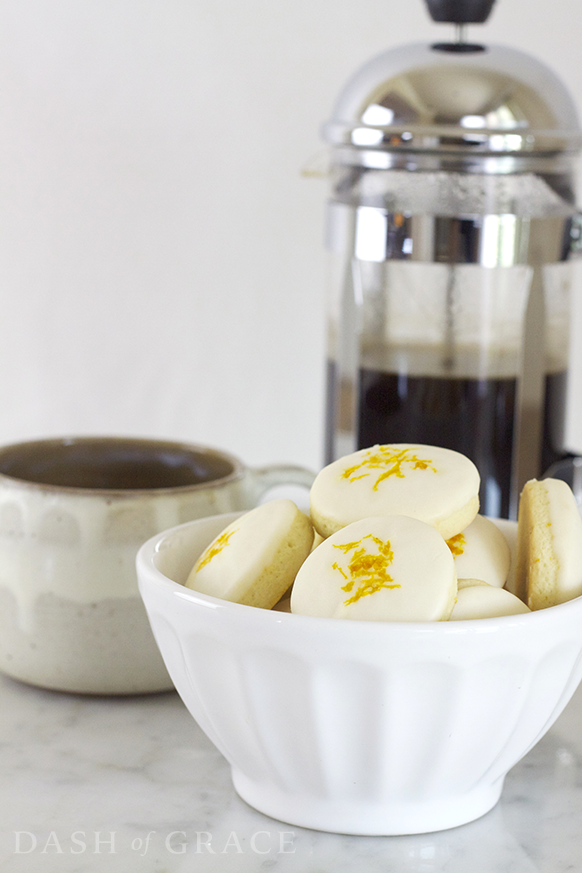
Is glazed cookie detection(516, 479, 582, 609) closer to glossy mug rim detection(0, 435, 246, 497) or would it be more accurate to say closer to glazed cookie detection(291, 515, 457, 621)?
glazed cookie detection(291, 515, 457, 621)

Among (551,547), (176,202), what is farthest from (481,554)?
(176,202)

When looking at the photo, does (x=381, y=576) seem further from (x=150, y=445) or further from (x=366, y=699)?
(x=150, y=445)

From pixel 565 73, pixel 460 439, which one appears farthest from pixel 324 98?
pixel 460 439

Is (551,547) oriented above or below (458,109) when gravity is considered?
below

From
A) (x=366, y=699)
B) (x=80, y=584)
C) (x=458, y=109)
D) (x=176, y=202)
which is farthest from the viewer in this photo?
(x=176, y=202)

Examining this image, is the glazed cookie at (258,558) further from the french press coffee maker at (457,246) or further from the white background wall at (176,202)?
the white background wall at (176,202)

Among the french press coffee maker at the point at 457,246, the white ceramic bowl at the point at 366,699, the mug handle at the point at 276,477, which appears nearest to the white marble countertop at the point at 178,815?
the white ceramic bowl at the point at 366,699
